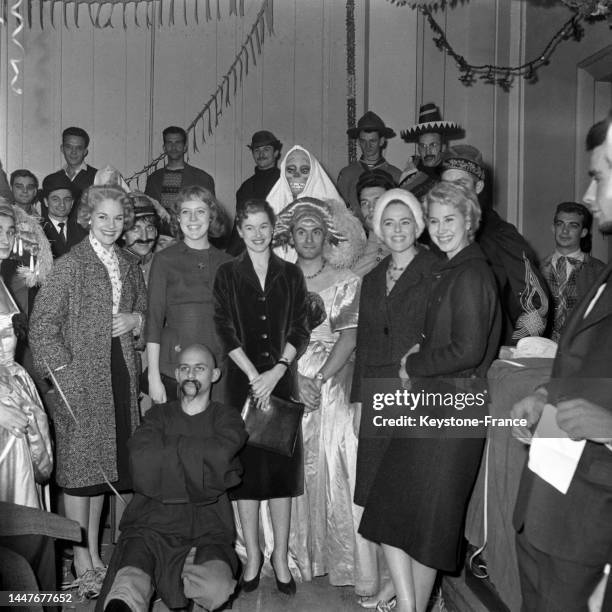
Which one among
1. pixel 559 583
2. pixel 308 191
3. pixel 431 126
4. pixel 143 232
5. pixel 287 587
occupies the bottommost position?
pixel 287 587

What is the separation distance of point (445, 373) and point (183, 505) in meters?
1.08

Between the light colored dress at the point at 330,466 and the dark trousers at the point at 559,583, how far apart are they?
5.05ft

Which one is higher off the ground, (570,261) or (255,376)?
(570,261)

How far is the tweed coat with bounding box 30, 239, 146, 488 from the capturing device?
3129mm

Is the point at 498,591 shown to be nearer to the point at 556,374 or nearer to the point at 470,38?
the point at 556,374

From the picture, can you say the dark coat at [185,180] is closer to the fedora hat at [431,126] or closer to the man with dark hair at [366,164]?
the man with dark hair at [366,164]

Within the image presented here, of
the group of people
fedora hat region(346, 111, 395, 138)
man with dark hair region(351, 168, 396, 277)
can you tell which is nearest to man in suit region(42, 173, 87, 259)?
the group of people

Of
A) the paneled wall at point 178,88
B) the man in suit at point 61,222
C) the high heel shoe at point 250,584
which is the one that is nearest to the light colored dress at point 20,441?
the high heel shoe at point 250,584

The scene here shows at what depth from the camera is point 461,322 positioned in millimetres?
2424

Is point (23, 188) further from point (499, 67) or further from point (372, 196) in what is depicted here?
point (499, 67)

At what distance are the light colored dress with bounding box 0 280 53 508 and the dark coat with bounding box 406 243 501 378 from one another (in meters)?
1.36

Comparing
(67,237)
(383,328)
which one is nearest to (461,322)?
(383,328)

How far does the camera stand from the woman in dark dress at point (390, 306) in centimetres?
285

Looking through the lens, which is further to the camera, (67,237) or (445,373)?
(67,237)
